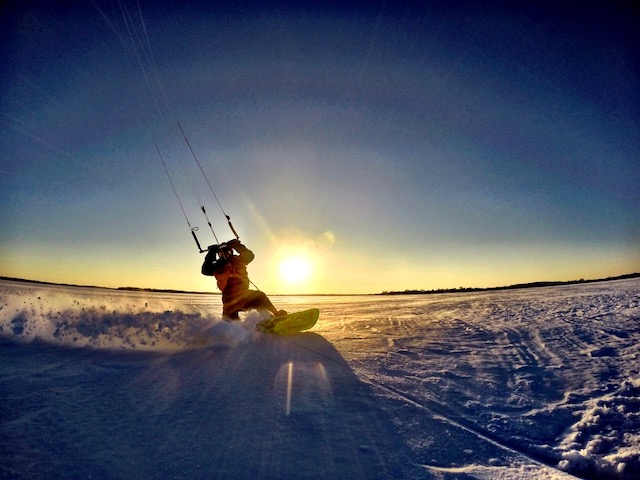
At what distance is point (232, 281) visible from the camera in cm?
1060

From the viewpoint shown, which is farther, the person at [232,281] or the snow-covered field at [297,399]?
the person at [232,281]

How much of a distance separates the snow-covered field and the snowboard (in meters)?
0.83

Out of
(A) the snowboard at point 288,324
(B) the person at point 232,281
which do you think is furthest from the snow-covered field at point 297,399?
(B) the person at point 232,281

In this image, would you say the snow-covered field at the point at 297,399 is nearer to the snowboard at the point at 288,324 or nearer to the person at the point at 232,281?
the snowboard at the point at 288,324

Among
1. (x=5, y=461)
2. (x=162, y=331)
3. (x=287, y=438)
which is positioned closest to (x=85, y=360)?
(x=162, y=331)

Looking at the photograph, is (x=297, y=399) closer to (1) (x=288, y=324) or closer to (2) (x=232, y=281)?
(1) (x=288, y=324)

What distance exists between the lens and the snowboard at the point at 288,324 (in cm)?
916

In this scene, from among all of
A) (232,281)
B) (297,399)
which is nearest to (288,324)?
(232,281)

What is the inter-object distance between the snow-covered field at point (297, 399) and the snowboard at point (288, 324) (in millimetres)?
827

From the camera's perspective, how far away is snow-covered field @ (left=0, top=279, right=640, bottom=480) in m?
3.15

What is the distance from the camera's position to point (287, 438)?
3545mm

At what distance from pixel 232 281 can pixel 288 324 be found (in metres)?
2.54

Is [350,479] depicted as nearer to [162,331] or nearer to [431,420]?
[431,420]

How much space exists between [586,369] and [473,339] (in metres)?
2.55
